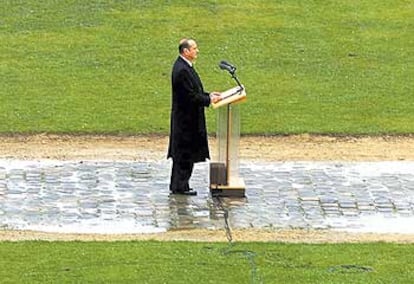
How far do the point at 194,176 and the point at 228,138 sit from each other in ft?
4.97

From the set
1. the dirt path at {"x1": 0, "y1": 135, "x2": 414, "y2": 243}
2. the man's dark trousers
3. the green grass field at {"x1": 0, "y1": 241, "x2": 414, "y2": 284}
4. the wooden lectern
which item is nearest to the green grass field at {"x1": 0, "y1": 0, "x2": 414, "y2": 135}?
the dirt path at {"x1": 0, "y1": 135, "x2": 414, "y2": 243}

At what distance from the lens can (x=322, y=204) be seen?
1875cm

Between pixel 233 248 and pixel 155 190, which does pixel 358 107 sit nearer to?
pixel 155 190

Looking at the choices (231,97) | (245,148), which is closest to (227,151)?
(231,97)

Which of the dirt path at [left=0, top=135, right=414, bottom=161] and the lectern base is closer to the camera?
the lectern base

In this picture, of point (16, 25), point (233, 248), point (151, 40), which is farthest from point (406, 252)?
point (16, 25)

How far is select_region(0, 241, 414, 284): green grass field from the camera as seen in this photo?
48.2 feet

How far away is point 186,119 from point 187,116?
0.05 metres

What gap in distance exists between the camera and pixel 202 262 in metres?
15.3

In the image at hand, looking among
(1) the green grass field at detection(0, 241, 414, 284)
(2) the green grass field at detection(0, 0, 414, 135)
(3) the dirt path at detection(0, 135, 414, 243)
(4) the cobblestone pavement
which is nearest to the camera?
(1) the green grass field at detection(0, 241, 414, 284)

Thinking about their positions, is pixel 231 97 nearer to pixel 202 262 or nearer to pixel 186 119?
pixel 186 119

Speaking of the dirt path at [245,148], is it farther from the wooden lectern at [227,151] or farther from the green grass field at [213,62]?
the wooden lectern at [227,151]

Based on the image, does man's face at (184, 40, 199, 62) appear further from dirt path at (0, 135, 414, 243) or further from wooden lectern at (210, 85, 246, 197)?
dirt path at (0, 135, 414, 243)

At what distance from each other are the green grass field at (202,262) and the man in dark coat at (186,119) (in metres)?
3.01
